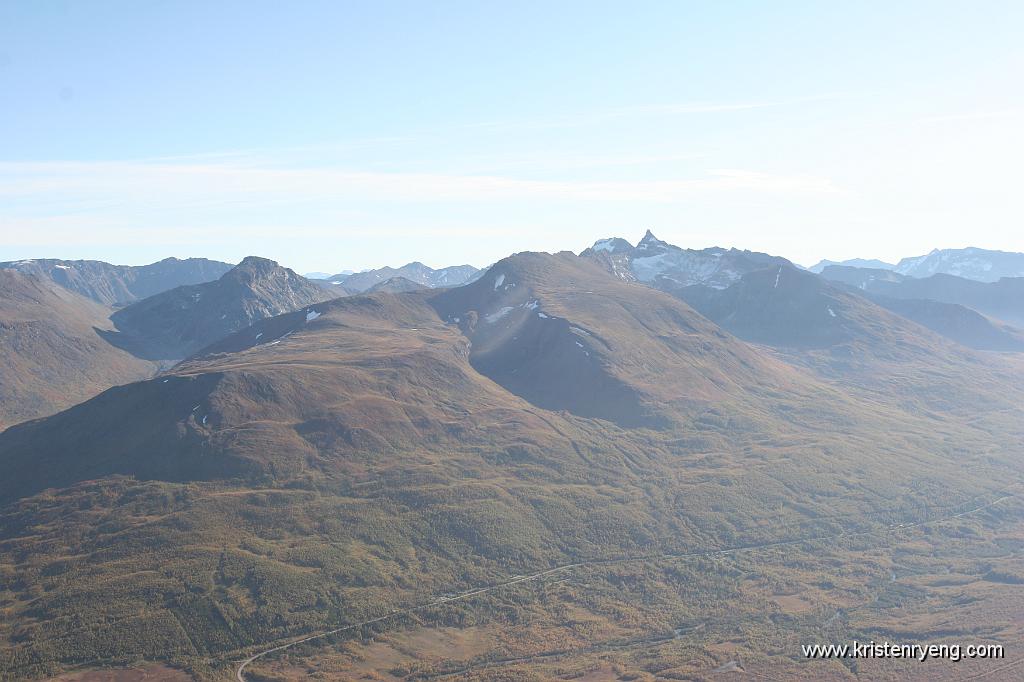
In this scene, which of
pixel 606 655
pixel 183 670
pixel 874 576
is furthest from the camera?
pixel 874 576

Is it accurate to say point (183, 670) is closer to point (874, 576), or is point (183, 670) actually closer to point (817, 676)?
point (817, 676)

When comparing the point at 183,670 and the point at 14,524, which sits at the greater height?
the point at 14,524

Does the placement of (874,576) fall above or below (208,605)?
below

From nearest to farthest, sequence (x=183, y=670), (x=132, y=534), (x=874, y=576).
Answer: (x=183, y=670)
(x=132, y=534)
(x=874, y=576)

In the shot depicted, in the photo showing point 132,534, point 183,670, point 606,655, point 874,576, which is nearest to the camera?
point 183,670

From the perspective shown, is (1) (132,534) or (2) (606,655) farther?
(1) (132,534)

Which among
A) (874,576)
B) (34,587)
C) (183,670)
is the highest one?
(34,587)

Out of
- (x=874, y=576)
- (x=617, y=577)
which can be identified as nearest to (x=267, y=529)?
(x=617, y=577)

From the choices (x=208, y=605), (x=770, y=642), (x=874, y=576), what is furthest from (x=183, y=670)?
(x=874, y=576)

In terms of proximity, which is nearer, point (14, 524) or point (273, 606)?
point (273, 606)

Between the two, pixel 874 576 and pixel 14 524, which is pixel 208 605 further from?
pixel 874 576
